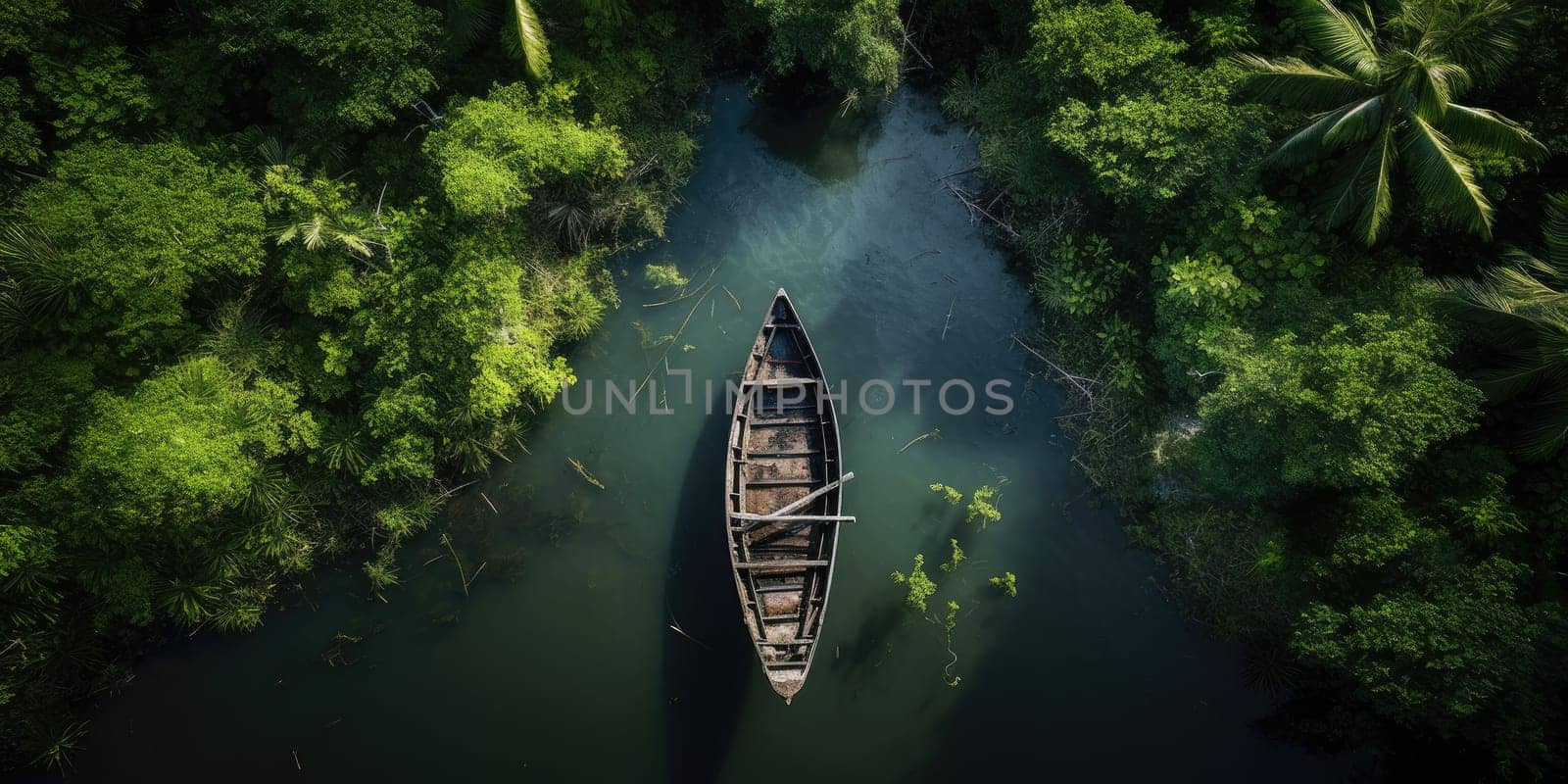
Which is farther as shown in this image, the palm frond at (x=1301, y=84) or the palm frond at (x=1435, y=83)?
the palm frond at (x=1301, y=84)

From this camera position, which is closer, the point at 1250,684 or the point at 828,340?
the point at 1250,684

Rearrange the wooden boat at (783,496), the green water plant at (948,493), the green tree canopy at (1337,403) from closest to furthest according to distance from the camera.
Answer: the green tree canopy at (1337,403) < the wooden boat at (783,496) < the green water plant at (948,493)

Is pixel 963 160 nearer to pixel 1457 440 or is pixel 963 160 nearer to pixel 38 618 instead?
A: pixel 1457 440

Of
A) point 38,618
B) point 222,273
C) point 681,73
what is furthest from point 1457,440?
point 38,618

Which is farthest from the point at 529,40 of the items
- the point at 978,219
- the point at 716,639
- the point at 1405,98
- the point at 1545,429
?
the point at 1545,429

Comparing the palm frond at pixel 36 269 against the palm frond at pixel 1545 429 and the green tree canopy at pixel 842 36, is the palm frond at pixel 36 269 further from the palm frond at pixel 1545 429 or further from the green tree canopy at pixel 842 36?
the palm frond at pixel 1545 429

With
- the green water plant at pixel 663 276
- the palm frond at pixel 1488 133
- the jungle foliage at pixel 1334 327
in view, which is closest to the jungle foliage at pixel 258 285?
the green water plant at pixel 663 276

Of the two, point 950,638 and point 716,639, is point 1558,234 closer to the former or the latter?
point 950,638

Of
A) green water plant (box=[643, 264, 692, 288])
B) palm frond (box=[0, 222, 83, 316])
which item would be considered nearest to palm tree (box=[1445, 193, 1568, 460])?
green water plant (box=[643, 264, 692, 288])
